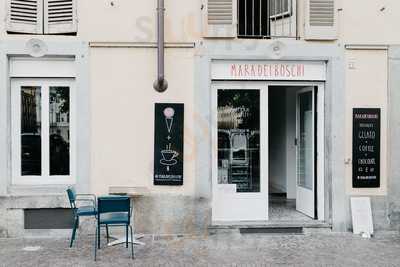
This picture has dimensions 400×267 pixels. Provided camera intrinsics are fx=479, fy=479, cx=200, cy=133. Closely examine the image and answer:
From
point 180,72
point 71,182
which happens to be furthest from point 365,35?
point 71,182

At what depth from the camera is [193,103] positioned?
7.81 meters

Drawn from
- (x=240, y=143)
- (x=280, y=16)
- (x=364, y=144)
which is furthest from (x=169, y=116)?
(x=364, y=144)

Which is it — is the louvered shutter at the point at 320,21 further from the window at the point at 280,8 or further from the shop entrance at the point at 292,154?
the shop entrance at the point at 292,154

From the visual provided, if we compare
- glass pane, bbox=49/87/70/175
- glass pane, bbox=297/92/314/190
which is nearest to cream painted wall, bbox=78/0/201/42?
glass pane, bbox=49/87/70/175

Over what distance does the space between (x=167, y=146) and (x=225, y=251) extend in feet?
6.36

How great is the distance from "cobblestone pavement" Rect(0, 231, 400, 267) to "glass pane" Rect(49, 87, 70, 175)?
4.07 ft

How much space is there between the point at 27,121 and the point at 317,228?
5.11 metres

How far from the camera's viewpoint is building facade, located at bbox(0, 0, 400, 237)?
303 inches

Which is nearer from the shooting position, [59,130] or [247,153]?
[59,130]

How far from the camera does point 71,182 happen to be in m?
7.95

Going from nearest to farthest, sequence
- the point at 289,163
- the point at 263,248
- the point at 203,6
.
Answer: the point at 263,248, the point at 203,6, the point at 289,163

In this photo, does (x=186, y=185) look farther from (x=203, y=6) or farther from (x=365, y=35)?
(x=365, y=35)

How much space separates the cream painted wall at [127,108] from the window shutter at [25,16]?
3.41 ft

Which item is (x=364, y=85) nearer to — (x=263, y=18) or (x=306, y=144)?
(x=306, y=144)
